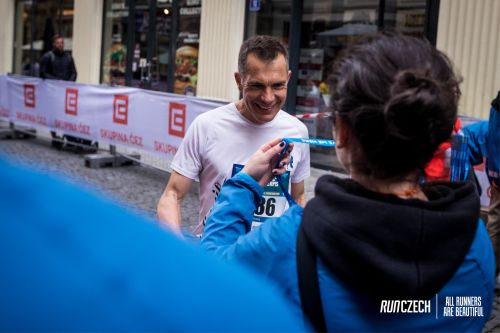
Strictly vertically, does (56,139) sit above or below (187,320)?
below

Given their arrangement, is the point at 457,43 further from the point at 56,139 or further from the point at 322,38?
the point at 56,139

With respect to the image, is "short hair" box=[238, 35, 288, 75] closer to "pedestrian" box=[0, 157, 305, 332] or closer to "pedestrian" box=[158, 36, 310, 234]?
"pedestrian" box=[158, 36, 310, 234]

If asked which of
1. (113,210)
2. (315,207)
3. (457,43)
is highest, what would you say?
(457,43)

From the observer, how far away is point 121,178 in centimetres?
1006

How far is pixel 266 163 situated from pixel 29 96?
12.0 metres

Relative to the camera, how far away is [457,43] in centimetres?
815

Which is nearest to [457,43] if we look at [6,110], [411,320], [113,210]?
[411,320]

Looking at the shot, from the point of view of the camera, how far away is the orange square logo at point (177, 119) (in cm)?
890

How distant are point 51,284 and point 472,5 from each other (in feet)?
27.0

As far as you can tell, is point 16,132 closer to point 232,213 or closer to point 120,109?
point 120,109

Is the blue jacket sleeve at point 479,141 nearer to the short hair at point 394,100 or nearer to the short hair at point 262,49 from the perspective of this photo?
the short hair at point 262,49

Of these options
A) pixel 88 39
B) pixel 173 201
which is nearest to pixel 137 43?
pixel 88 39

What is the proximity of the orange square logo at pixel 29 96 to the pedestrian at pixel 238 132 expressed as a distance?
417 inches

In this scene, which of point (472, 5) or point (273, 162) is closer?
point (273, 162)
